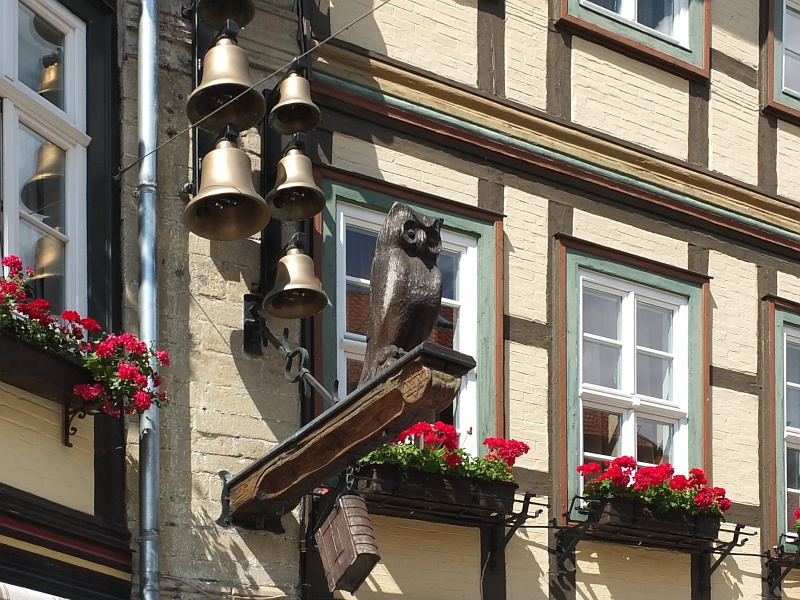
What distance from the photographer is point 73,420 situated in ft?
27.0

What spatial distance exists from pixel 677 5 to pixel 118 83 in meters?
4.91

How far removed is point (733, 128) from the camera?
12.7 meters

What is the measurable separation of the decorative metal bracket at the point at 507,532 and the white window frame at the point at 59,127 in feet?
9.80

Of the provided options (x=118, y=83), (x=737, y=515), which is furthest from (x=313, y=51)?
(x=737, y=515)

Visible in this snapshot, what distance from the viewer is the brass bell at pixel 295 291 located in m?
9.05

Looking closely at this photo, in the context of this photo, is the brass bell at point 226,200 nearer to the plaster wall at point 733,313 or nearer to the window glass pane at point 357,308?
the window glass pane at point 357,308

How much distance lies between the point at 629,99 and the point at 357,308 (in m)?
2.85

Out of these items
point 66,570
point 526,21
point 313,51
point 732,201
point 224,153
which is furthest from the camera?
point 732,201

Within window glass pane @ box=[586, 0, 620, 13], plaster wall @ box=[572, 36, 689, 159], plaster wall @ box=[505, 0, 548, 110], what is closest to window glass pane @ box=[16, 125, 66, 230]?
plaster wall @ box=[505, 0, 548, 110]

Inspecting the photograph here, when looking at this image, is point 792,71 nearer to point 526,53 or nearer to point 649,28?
point 649,28

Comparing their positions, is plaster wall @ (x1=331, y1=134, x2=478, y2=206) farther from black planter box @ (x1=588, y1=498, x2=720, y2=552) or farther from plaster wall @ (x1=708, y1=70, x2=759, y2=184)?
plaster wall @ (x1=708, y1=70, x2=759, y2=184)

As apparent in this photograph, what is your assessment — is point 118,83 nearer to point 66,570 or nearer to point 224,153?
point 224,153

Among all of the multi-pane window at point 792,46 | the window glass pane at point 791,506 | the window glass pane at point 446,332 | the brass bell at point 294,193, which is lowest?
the window glass pane at point 791,506

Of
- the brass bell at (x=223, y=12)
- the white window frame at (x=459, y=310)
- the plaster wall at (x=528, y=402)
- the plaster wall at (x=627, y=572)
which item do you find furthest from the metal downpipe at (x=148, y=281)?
the plaster wall at (x=627, y=572)
